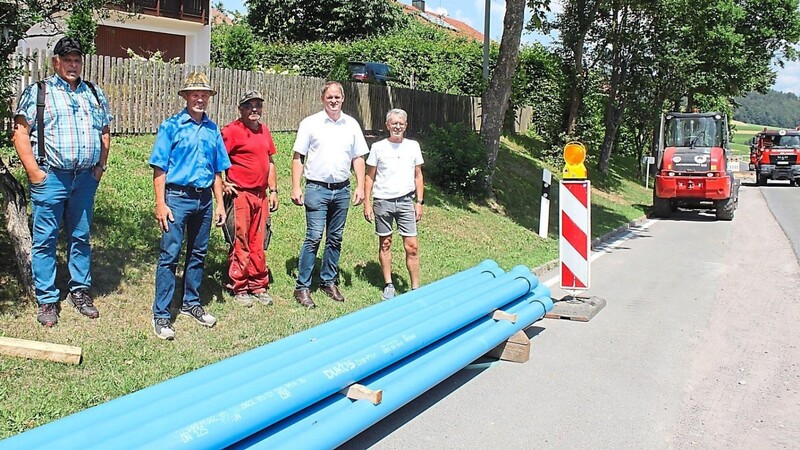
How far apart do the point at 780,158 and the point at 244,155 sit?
3687 centimetres

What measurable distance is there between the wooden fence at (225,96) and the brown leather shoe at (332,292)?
152 inches

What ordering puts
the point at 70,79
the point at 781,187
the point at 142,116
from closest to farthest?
the point at 70,79 < the point at 142,116 < the point at 781,187

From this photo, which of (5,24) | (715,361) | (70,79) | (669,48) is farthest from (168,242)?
(669,48)

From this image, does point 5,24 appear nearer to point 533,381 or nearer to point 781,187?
point 533,381

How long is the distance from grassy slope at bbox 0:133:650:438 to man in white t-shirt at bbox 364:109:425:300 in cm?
76

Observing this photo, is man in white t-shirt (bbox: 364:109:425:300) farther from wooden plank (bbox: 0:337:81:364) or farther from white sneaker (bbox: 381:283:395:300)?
wooden plank (bbox: 0:337:81:364)

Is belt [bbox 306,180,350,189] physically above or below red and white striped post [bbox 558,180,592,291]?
above

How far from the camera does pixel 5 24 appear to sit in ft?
19.7

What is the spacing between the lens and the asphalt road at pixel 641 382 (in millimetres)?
5184

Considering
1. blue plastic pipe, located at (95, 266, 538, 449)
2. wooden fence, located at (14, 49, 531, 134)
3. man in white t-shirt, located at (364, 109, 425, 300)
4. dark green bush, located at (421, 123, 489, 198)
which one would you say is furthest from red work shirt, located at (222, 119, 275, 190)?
dark green bush, located at (421, 123, 489, 198)

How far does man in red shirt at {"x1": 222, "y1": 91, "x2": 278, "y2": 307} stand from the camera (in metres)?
7.34

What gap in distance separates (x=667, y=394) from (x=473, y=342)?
1506 mm

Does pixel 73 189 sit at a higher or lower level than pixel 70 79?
lower

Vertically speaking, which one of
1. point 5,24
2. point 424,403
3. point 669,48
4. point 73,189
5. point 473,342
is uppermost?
point 669,48
